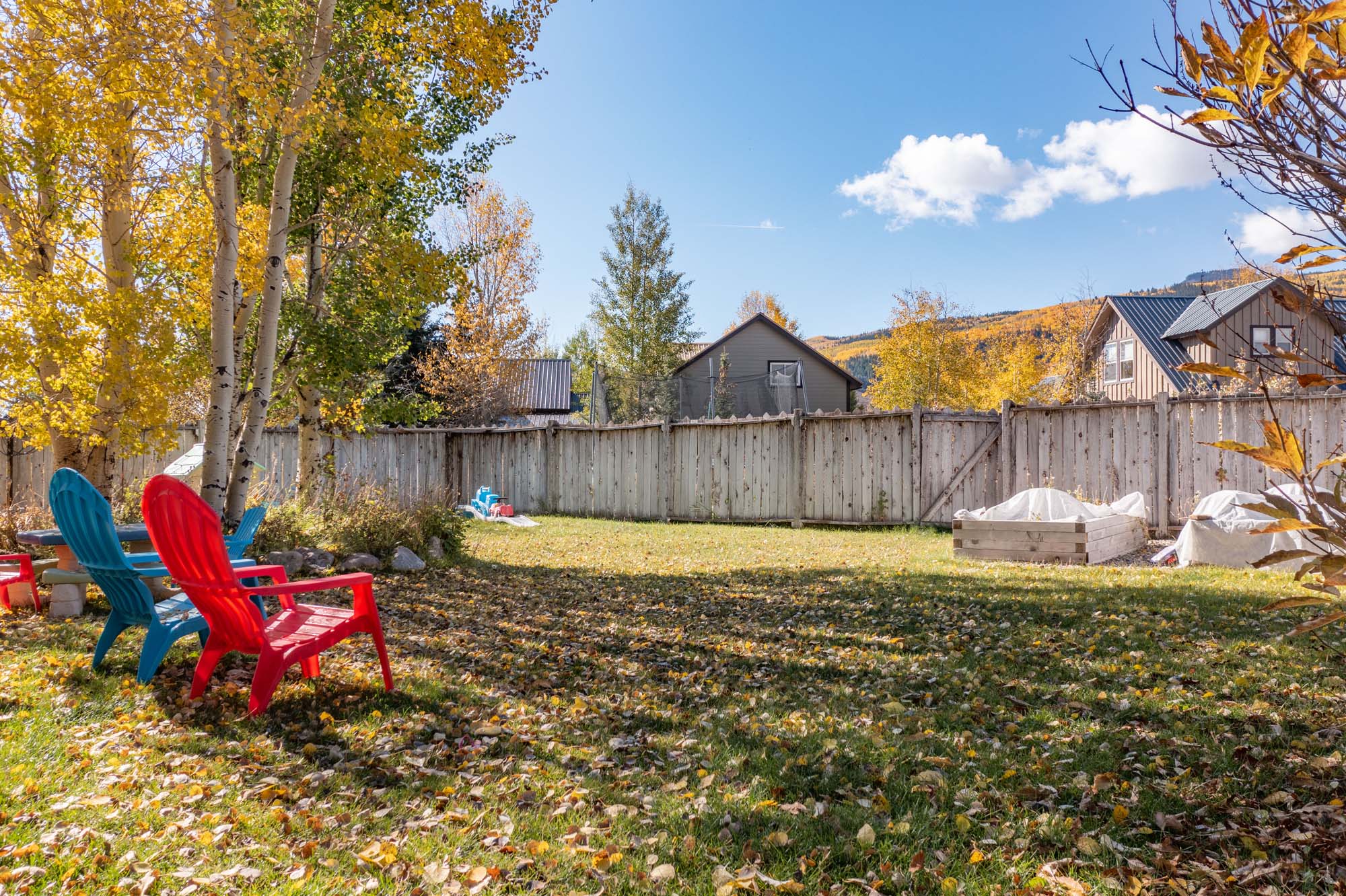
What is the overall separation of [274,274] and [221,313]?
0.61 meters

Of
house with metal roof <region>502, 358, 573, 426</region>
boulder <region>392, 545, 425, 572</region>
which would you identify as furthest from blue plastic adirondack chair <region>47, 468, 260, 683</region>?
house with metal roof <region>502, 358, 573, 426</region>

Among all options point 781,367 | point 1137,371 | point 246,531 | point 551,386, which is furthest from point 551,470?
point 1137,371

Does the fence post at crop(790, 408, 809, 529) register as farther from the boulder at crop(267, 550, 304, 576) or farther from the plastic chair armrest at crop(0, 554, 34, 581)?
the plastic chair armrest at crop(0, 554, 34, 581)

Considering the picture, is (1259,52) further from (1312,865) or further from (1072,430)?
(1072,430)

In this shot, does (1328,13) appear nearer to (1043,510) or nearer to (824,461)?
(1043,510)

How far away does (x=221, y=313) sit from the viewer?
6.79m

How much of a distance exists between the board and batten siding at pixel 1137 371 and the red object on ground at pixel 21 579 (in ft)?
83.7

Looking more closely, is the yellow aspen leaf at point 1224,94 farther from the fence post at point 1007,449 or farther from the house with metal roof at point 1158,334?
the house with metal roof at point 1158,334

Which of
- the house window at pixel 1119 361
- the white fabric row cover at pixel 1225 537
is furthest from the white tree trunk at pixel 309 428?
the house window at pixel 1119 361

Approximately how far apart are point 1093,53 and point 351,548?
25.6ft

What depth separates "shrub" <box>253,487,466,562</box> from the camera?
7848 mm

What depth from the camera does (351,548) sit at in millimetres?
8070

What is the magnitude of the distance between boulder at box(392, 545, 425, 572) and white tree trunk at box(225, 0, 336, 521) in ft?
5.06

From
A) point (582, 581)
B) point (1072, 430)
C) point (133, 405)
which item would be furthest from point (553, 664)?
point (1072, 430)
